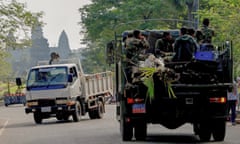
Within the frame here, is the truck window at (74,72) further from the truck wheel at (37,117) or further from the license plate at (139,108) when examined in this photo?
the license plate at (139,108)

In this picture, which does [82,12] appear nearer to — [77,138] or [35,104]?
[35,104]

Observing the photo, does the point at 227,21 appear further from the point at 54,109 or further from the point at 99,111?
the point at 54,109

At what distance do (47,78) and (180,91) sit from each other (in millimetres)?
13245

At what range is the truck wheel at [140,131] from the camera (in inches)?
725

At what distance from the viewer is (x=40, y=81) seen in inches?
1180

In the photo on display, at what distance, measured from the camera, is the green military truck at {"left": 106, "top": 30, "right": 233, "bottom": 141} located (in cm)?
1727

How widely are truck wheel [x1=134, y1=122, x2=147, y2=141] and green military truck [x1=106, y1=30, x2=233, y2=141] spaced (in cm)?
36

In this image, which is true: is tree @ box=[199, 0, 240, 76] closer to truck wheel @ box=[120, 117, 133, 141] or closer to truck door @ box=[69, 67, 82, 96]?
truck door @ box=[69, 67, 82, 96]

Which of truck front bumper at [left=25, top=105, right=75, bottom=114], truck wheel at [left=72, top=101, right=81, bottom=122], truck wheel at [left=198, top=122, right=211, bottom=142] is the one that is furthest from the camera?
truck wheel at [left=72, top=101, right=81, bottom=122]

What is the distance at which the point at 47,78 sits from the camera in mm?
29953

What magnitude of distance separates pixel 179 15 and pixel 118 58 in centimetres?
3941

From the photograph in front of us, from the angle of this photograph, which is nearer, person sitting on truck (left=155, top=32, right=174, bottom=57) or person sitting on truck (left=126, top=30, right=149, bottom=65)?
person sitting on truck (left=126, top=30, right=149, bottom=65)

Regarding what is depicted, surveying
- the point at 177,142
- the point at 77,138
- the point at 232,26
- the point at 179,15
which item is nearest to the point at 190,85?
the point at 177,142

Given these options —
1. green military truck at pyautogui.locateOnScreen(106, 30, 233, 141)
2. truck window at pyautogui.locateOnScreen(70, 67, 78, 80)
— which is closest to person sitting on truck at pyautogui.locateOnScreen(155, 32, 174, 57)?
green military truck at pyautogui.locateOnScreen(106, 30, 233, 141)
